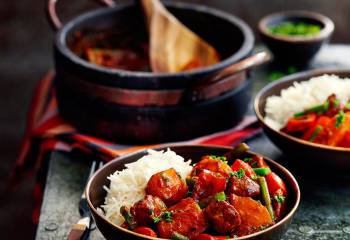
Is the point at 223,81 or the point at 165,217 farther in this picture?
the point at 223,81

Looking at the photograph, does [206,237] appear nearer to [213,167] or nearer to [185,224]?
[185,224]

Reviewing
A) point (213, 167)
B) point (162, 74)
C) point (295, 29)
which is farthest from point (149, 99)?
point (295, 29)

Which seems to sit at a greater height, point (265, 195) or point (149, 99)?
point (265, 195)

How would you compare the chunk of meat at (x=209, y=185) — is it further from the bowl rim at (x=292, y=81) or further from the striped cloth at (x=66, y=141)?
the striped cloth at (x=66, y=141)

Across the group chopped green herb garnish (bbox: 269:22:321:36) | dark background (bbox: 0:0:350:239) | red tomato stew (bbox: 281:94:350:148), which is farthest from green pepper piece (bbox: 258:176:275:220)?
dark background (bbox: 0:0:350:239)

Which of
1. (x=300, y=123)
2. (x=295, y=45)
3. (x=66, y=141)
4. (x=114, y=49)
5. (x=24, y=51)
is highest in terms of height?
(x=300, y=123)

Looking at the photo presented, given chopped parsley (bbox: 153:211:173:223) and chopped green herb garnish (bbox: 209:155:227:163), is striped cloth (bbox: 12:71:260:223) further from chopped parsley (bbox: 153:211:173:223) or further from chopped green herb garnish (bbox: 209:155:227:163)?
chopped parsley (bbox: 153:211:173:223)

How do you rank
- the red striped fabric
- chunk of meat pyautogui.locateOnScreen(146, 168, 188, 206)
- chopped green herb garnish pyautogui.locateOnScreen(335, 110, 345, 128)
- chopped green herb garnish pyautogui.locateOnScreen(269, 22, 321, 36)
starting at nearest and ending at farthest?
1. chunk of meat pyautogui.locateOnScreen(146, 168, 188, 206)
2. chopped green herb garnish pyautogui.locateOnScreen(335, 110, 345, 128)
3. the red striped fabric
4. chopped green herb garnish pyautogui.locateOnScreen(269, 22, 321, 36)

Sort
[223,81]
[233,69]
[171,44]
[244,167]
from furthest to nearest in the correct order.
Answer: [171,44]
[223,81]
[233,69]
[244,167]
